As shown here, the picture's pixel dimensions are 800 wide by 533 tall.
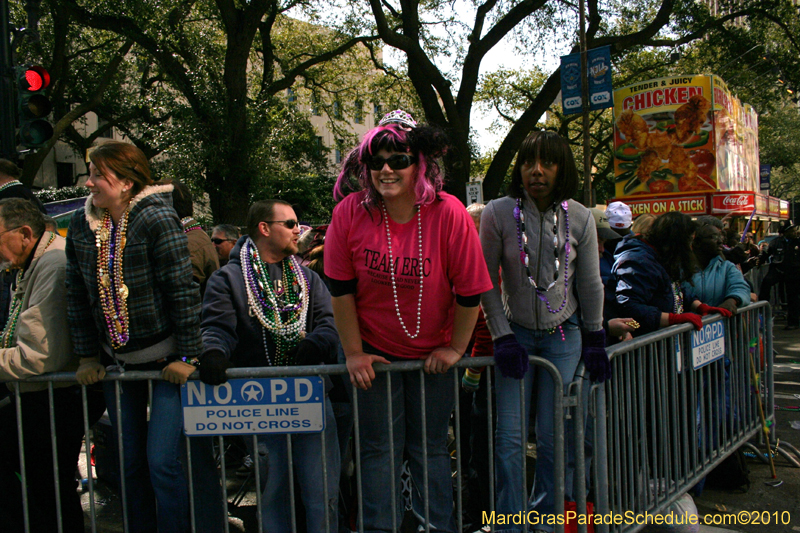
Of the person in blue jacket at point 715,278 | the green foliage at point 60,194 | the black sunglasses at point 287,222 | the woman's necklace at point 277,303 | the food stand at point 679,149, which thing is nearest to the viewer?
the woman's necklace at point 277,303

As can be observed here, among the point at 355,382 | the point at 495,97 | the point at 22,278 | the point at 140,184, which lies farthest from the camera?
the point at 495,97

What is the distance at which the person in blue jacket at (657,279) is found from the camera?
3.72 m

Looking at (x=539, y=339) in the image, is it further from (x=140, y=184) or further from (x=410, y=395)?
(x=140, y=184)

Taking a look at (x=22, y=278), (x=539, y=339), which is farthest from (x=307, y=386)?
(x=22, y=278)

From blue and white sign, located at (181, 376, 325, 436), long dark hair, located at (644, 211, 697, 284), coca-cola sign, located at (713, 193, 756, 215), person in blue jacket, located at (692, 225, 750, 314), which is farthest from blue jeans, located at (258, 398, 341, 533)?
coca-cola sign, located at (713, 193, 756, 215)

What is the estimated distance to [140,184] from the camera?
275 centimetres

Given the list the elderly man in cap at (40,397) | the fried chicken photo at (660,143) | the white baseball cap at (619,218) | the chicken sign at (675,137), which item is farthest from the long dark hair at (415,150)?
the fried chicken photo at (660,143)

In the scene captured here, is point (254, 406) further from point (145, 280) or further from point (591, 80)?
point (591, 80)

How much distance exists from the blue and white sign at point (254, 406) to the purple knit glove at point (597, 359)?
3.98 ft

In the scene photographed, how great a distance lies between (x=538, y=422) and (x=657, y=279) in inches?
62.3

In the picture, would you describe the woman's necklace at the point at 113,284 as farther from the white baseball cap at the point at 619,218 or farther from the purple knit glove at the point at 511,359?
the white baseball cap at the point at 619,218

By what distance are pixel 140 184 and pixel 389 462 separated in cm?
168

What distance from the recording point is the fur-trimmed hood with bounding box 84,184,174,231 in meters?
2.67

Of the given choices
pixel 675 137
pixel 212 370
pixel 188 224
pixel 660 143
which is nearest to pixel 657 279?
pixel 212 370
